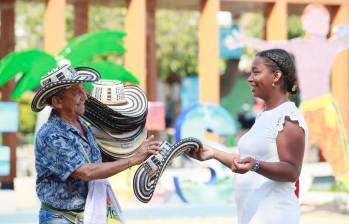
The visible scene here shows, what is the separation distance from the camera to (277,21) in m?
13.1

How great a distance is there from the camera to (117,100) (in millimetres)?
5012

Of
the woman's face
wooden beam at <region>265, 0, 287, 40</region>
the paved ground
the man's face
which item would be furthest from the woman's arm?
wooden beam at <region>265, 0, 287, 40</region>

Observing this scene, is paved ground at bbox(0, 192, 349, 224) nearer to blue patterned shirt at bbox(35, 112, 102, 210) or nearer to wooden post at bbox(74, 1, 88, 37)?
wooden post at bbox(74, 1, 88, 37)

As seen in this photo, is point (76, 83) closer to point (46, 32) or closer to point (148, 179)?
point (148, 179)

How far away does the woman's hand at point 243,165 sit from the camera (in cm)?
425

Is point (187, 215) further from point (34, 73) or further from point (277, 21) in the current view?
point (277, 21)

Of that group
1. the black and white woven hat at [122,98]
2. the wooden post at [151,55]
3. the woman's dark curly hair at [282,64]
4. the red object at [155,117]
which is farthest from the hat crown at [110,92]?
the wooden post at [151,55]

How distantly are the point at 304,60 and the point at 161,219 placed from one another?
3.26 meters

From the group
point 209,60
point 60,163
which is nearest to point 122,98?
point 60,163

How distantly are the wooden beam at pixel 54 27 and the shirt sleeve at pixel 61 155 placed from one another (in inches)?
299

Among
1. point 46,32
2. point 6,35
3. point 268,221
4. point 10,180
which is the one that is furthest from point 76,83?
point 6,35

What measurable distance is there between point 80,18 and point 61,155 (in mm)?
10681

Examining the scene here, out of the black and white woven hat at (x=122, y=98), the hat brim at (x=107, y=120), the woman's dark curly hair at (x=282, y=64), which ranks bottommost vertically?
the hat brim at (x=107, y=120)

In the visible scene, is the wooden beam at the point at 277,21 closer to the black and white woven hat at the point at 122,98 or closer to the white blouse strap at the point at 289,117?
the black and white woven hat at the point at 122,98
